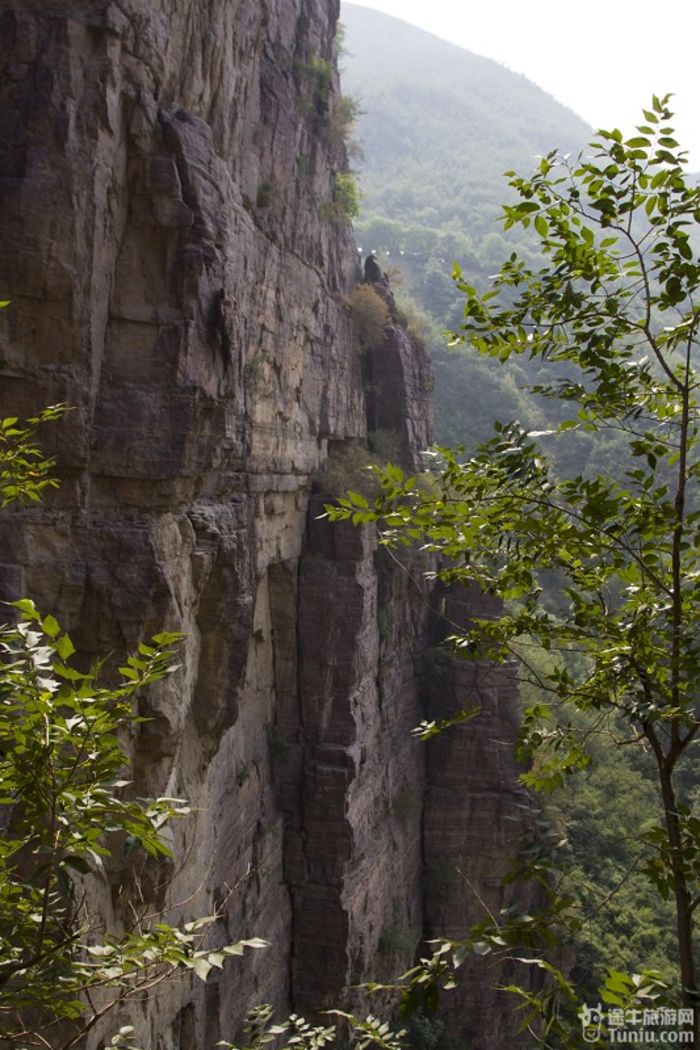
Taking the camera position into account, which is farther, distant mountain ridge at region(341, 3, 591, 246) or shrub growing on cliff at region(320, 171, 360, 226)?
distant mountain ridge at region(341, 3, 591, 246)

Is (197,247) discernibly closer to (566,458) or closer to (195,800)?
(195,800)

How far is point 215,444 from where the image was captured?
423 inches

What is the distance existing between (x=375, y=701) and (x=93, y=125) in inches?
561

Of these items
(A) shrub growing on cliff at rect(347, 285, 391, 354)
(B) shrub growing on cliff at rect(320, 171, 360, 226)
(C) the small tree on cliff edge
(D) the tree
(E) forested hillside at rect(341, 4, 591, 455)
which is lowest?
(D) the tree

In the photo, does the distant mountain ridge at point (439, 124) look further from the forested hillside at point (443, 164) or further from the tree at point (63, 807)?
the tree at point (63, 807)

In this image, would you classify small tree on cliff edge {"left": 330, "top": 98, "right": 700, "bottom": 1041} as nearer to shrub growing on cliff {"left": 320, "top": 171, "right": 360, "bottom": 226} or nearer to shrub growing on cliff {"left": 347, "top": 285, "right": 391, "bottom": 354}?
shrub growing on cliff {"left": 320, "top": 171, "right": 360, "bottom": 226}

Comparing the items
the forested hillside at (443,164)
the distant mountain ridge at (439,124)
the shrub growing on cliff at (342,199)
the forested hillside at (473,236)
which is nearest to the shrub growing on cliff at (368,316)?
the shrub growing on cliff at (342,199)

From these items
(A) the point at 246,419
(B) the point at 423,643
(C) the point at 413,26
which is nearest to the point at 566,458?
(B) the point at 423,643

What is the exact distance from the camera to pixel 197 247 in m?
9.91

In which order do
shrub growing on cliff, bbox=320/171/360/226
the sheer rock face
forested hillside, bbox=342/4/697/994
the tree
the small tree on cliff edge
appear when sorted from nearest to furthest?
the tree → the small tree on cliff edge → the sheer rock face → shrub growing on cliff, bbox=320/171/360/226 → forested hillside, bbox=342/4/697/994

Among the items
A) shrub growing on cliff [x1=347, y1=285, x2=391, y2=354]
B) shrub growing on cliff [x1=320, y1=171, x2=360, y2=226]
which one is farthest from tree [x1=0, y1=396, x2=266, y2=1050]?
shrub growing on cliff [x1=347, y1=285, x2=391, y2=354]

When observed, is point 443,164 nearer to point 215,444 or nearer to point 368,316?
point 368,316

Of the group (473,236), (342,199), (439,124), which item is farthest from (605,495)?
(439,124)

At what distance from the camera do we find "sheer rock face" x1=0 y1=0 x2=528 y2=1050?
28.3 feet
